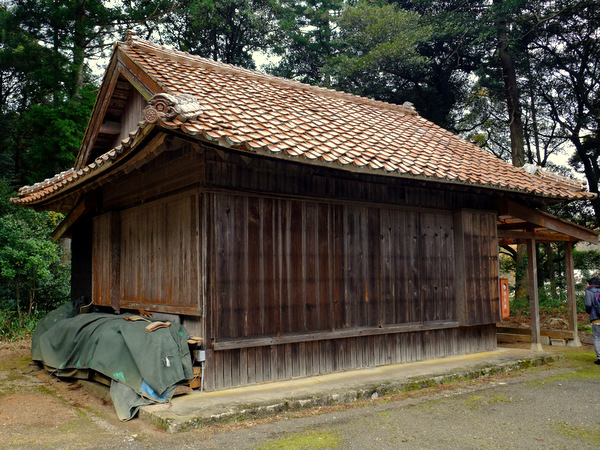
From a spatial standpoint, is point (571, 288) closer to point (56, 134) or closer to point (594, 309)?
point (594, 309)

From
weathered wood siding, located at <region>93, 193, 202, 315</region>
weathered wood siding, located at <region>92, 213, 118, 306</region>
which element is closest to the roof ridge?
weathered wood siding, located at <region>93, 193, 202, 315</region>

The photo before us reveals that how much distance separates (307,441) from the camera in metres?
4.74

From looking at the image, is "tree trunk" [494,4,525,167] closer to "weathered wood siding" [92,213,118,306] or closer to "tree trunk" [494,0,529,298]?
"tree trunk" [494,0,529,298]

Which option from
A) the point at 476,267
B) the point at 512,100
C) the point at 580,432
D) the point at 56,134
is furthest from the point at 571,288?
the point at 56,134

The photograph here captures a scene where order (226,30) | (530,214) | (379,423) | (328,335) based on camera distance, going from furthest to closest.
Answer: (226,30) < (530,214) < (328,335) < (379,423)

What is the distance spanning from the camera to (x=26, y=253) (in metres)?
13.1

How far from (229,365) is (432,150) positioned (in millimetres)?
5238

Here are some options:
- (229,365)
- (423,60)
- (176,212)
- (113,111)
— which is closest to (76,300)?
(113,111)

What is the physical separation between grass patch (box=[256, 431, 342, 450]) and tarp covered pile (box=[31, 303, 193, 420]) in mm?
1649

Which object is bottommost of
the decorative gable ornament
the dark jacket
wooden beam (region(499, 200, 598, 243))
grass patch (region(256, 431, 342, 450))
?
grass patch (region(256, 431, 342, 450))

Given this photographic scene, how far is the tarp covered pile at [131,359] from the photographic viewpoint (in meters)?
5.69

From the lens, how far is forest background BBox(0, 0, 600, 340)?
59.1 feet

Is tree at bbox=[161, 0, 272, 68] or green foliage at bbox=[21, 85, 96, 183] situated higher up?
tree at bbox=[161, 0, 272, 68]

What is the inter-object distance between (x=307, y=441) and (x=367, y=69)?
19.8 metres
